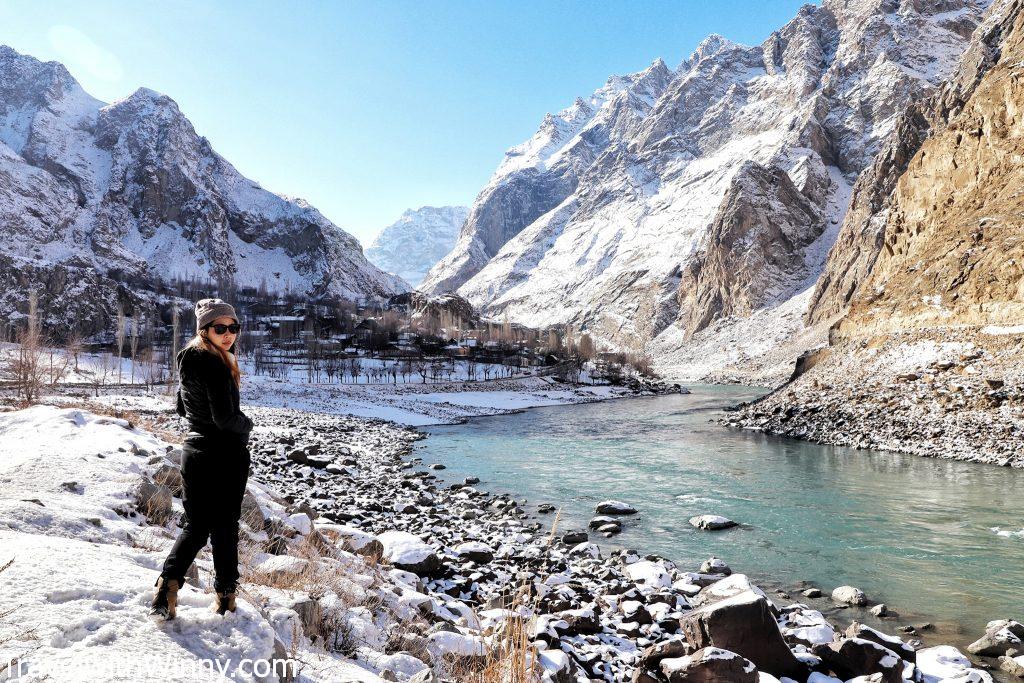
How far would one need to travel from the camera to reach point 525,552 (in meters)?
11.1

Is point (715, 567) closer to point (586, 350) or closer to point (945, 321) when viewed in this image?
point (945, 321)

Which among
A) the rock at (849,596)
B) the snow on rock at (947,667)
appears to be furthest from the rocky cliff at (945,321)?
the snow on rock at (947,667)

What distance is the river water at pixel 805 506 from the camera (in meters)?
10.4

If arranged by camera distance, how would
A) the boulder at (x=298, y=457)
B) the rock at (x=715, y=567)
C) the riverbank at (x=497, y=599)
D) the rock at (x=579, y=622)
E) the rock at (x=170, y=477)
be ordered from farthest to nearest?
the boulder at (x=298, y=457) → the rock at (x=715, y=567) → the rock at (x=170, y=477) → the rock at (x=579, y=622) → the riverbank at (x=497, y=599)

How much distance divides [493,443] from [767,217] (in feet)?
471

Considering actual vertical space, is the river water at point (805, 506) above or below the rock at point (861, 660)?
below

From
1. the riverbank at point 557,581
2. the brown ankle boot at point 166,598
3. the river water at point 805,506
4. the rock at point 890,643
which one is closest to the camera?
the brown ankle boot at point 166,598

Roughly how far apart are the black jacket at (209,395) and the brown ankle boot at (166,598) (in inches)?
41.5

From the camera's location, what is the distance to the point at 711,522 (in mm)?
14094

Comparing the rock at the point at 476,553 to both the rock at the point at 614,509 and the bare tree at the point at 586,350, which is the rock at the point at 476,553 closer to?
the rock at the point at 614,509

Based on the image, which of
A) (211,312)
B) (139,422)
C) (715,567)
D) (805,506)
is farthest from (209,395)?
(805,506)

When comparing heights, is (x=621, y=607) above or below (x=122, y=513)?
below

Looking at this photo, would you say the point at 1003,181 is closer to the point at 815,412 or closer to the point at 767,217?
the point at 815,412

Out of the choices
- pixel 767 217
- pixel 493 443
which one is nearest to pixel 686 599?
pixel 493 443
